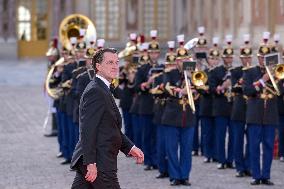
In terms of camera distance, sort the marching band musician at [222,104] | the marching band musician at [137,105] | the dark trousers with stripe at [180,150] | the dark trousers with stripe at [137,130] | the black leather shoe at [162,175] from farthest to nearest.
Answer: the dark trousers with stripe at [137,130], the marching band musician at [137,105], the marching band musician at [222,104], the black leather shoe at [162,175], the dark trousers with stripe at [180,150]

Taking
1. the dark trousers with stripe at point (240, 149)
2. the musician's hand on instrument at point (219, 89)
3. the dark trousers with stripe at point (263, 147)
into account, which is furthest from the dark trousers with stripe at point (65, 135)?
the dark trousers with stripe at point (263, 147)

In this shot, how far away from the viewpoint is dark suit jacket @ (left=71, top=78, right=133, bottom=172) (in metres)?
8.11

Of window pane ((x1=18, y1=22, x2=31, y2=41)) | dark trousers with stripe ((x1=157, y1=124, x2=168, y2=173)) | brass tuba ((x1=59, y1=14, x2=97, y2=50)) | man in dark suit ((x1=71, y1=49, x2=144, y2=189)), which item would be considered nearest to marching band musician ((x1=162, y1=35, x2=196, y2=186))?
dark trousers with stripe ((x1=157, y1=124, x2=168, y2=173))

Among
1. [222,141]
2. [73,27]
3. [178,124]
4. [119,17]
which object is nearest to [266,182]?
[178,124]

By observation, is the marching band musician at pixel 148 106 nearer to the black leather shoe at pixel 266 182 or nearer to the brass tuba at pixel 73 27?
the black leather shoe at pixel 266 182

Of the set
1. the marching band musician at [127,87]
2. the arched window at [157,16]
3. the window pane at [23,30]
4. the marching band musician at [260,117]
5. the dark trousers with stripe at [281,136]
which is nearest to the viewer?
the marching band musician at [260,117]

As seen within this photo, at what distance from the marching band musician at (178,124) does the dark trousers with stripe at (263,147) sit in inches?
35.5

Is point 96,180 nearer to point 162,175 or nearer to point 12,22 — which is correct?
point 162,175

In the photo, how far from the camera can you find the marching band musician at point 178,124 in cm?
1356

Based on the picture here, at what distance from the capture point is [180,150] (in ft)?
44.9

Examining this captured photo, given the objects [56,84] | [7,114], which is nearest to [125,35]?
[7,114]

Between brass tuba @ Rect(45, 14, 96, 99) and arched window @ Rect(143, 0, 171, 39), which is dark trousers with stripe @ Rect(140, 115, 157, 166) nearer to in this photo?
brass tuba @ Rect(45, 14, 96, 99)

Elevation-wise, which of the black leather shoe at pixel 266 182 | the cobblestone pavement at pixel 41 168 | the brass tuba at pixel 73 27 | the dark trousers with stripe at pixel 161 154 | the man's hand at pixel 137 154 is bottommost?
the cobblestone pavement at pixel 41 168

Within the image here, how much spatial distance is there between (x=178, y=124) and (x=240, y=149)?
58.3 inches
